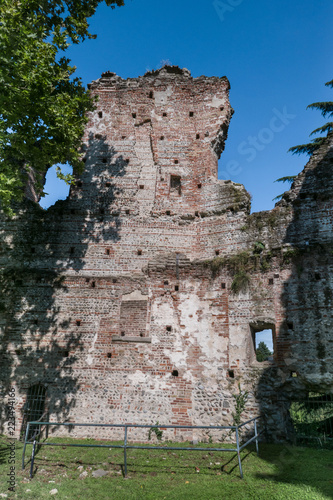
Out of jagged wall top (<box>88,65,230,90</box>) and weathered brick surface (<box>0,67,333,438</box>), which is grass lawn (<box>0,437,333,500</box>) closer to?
weathered brick surface (<box>0,67,333,438</box>)

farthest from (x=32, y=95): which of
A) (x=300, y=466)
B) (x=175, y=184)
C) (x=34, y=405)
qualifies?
(x=300, y=466)

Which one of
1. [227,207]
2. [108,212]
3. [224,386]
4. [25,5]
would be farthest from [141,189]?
[224,386]

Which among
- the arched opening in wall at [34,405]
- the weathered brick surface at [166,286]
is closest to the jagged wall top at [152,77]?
the weathered brick surface at [166,286]

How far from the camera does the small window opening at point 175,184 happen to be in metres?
13.8

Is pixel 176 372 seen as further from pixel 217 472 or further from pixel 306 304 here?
pixel 306 304

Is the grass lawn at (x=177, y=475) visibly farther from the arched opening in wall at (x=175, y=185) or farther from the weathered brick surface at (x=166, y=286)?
the arched opening in wall at (x=175, y=185)

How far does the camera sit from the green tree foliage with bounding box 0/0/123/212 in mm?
8969

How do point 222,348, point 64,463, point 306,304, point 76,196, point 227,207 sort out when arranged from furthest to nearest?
point 76,196 < point 227,207 < point 222,348 < point 306,304 < point 64,463

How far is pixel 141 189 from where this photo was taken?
13539 mm

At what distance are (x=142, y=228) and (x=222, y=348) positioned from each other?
16.4 ft

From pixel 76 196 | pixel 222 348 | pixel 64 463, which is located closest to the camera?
pixel 64 463

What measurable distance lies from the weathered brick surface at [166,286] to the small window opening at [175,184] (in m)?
0.04

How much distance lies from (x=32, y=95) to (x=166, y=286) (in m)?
6.78

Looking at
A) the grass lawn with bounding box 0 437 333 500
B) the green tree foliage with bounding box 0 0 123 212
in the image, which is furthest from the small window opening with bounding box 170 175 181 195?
the grass lawn with bounding box 0 437 333 500
